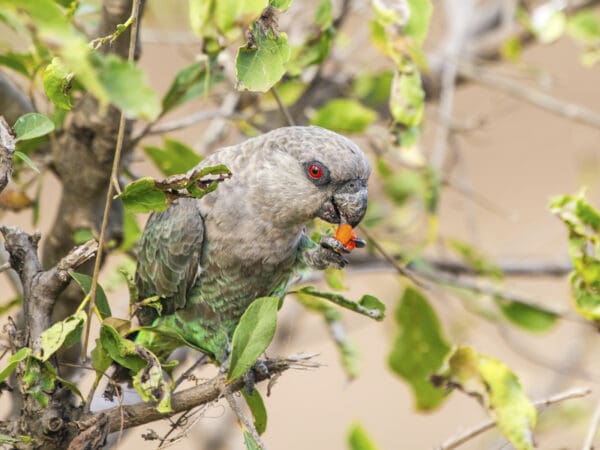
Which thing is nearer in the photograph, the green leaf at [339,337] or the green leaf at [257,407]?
the green leaf at [257,407]

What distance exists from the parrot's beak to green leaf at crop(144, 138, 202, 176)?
0.39 metres

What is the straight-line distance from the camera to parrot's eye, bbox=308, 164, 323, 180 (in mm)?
1630

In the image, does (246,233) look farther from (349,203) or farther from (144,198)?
(144,198)

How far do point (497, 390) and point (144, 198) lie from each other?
78 centimetres

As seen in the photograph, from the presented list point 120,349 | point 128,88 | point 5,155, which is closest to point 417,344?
point 120,349

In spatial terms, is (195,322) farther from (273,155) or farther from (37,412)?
(37,412)

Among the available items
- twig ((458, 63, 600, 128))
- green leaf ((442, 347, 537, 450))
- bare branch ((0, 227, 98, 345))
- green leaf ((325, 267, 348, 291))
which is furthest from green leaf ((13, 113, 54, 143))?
twig ((458, 63, 600, 128))

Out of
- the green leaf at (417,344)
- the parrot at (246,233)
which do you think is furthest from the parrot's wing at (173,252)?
the green leaf at (417,344)

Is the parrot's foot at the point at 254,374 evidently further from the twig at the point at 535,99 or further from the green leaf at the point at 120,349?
the twig at the point at 535,99

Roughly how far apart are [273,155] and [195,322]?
1.46 ft

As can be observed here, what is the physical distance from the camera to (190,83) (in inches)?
68.1

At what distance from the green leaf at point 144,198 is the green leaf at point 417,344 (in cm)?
131

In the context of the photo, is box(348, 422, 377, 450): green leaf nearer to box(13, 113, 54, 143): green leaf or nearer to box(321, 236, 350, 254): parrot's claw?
box(321, 236, 350, 254): parrot's claw

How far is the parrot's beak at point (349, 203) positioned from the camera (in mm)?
1619
